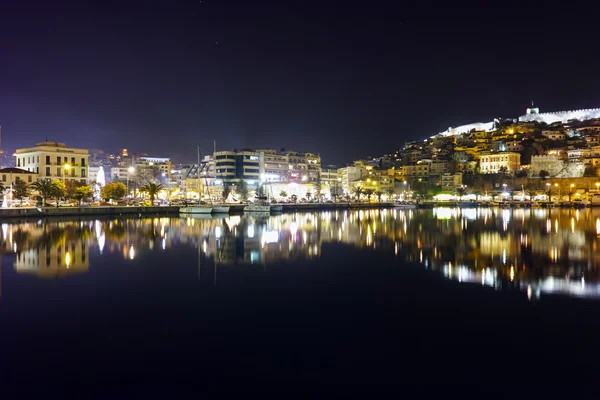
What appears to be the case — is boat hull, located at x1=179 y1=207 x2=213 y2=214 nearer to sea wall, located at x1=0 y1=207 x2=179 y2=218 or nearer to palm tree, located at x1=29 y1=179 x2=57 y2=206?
sea wall, located at x1=0 y1=207 x2=179 y2=218

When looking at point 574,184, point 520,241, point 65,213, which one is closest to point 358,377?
point 520,241

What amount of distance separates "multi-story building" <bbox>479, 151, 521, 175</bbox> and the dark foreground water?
96.7m

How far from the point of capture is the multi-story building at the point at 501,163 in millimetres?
104438

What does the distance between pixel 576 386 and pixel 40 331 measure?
26.6ft

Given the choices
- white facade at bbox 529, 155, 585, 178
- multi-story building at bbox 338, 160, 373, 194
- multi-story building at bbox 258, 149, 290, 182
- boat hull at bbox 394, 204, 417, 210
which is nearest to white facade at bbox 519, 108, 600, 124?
white facade at bbox 529, 155, 585, 178

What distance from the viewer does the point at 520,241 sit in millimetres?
20844

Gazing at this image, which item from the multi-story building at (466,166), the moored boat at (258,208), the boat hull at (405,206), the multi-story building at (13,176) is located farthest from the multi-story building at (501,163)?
the multi-story building at (13,176)

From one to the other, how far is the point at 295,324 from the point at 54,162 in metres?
55.2

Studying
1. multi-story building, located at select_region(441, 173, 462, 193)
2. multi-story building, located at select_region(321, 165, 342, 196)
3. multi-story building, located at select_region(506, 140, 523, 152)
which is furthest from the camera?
multi-story building, located at select_region(321, 165, 342, 196)

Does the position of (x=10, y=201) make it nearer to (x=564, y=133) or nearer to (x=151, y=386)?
(x=151, y=386)

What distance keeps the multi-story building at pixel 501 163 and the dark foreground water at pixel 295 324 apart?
317 ft

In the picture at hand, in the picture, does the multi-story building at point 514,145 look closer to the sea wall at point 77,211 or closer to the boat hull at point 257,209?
the boat hull at point 257,209

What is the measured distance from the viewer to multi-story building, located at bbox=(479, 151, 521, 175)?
104m

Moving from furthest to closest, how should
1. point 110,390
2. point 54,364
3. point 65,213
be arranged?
point 65,213
point 54,364
point 110,390
